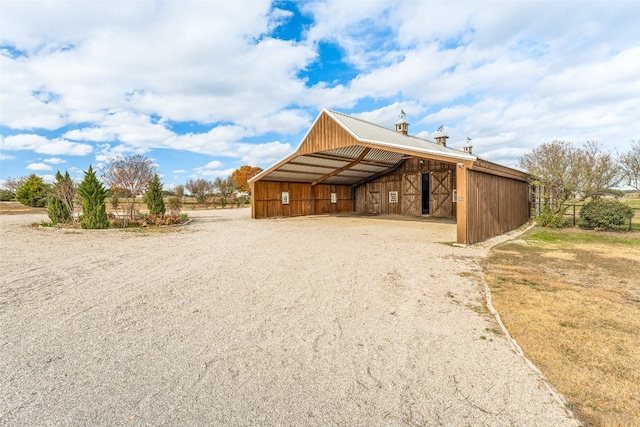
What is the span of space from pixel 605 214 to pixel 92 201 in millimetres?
21467

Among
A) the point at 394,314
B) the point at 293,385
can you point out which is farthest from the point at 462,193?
the point at 293,385

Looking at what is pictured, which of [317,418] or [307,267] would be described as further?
[307,267]

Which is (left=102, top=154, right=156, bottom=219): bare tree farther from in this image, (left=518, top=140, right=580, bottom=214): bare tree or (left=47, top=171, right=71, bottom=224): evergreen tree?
(left=518, top=140, right=580, bottom=214): bare tree

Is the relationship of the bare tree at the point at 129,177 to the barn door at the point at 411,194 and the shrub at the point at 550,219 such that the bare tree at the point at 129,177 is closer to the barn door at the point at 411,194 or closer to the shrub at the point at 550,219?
the barn door at the point at 411,194

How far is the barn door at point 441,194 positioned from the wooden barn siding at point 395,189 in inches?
7.6

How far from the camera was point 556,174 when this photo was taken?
14469mm

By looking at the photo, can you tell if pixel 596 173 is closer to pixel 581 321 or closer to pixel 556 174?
pixel 556 174

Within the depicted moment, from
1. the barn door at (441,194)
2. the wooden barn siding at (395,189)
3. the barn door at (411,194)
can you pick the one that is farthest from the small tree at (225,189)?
the barn door at (441,194)

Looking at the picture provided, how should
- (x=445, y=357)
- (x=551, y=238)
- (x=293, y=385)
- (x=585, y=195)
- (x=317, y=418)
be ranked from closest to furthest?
(x=317, y=418) → (x=293, y=385) → (x=445, y=357) → (x=551, y=238) → (x=585, y=195)

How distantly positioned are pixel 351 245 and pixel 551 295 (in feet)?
18.3

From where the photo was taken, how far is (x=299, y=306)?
4.67 m

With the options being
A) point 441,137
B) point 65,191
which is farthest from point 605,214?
point 65,191

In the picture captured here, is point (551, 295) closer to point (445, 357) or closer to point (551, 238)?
point (445, 357)

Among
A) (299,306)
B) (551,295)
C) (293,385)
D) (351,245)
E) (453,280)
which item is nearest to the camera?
(293,385)
